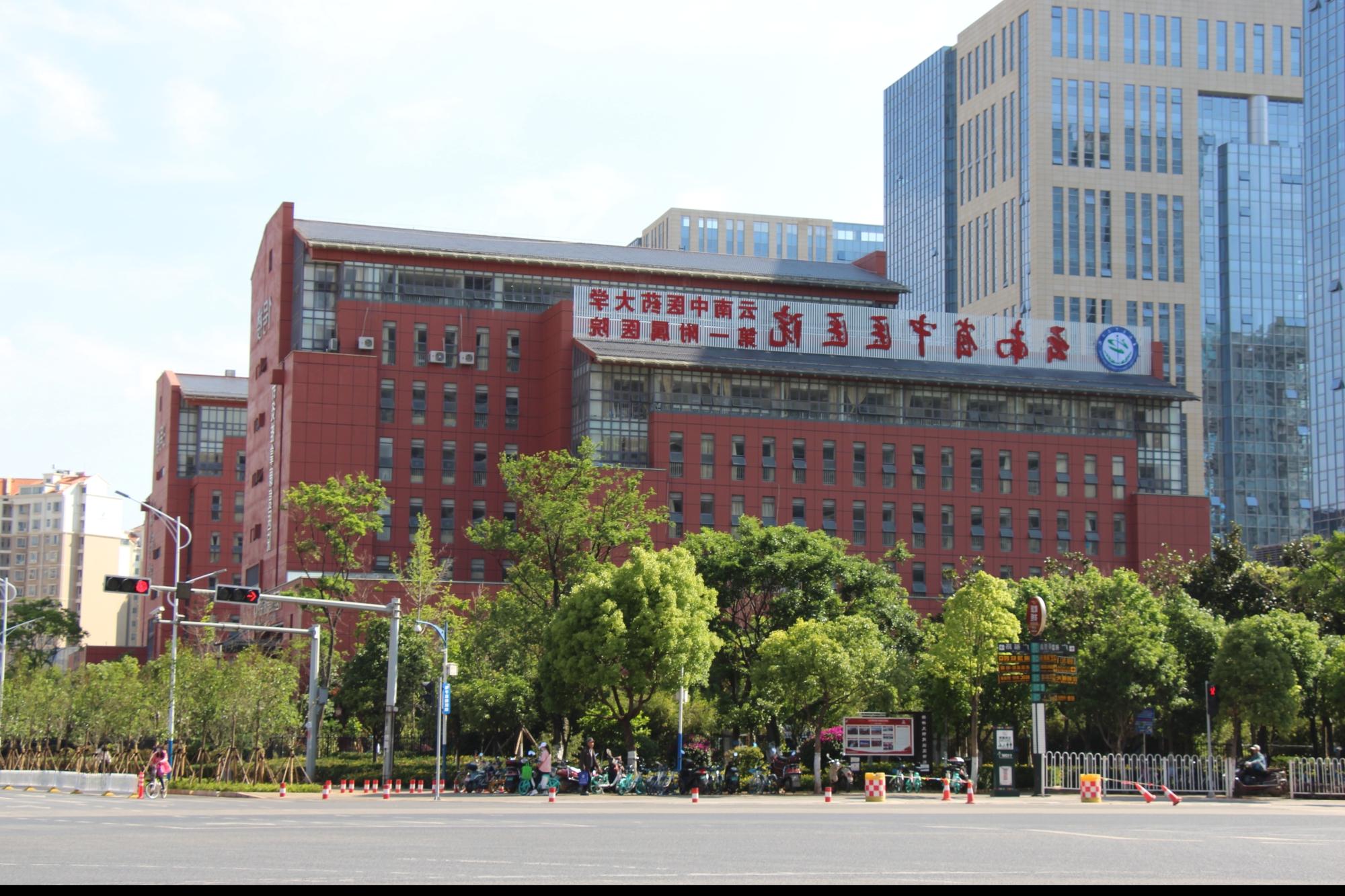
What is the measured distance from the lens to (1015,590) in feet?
218

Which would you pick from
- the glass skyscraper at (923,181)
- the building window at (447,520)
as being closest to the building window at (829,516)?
the building window at (447,520)

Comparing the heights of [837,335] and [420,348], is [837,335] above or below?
above

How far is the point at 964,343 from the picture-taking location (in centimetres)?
9819

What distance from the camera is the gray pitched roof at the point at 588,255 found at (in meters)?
103

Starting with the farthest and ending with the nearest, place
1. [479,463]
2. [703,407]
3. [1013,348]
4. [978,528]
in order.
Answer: [479,463], [1013,348], [978,528], [703,407]

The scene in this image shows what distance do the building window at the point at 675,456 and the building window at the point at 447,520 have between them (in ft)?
49.5

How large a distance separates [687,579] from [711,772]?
22.0ft

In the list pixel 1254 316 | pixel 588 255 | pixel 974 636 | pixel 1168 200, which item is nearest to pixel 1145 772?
pixel 974 636

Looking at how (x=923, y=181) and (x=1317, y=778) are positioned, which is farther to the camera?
(x=923, y=181)

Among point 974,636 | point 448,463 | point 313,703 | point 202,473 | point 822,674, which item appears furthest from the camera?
point 202,473

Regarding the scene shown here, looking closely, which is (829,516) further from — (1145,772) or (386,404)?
(1145,772)

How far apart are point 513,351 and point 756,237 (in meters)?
83.8

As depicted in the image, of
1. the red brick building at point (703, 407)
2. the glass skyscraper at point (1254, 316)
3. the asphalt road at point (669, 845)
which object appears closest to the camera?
the asphalt road at point (669, 845)

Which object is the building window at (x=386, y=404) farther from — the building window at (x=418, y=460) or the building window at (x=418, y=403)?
the building window at (x=418, y=460)
